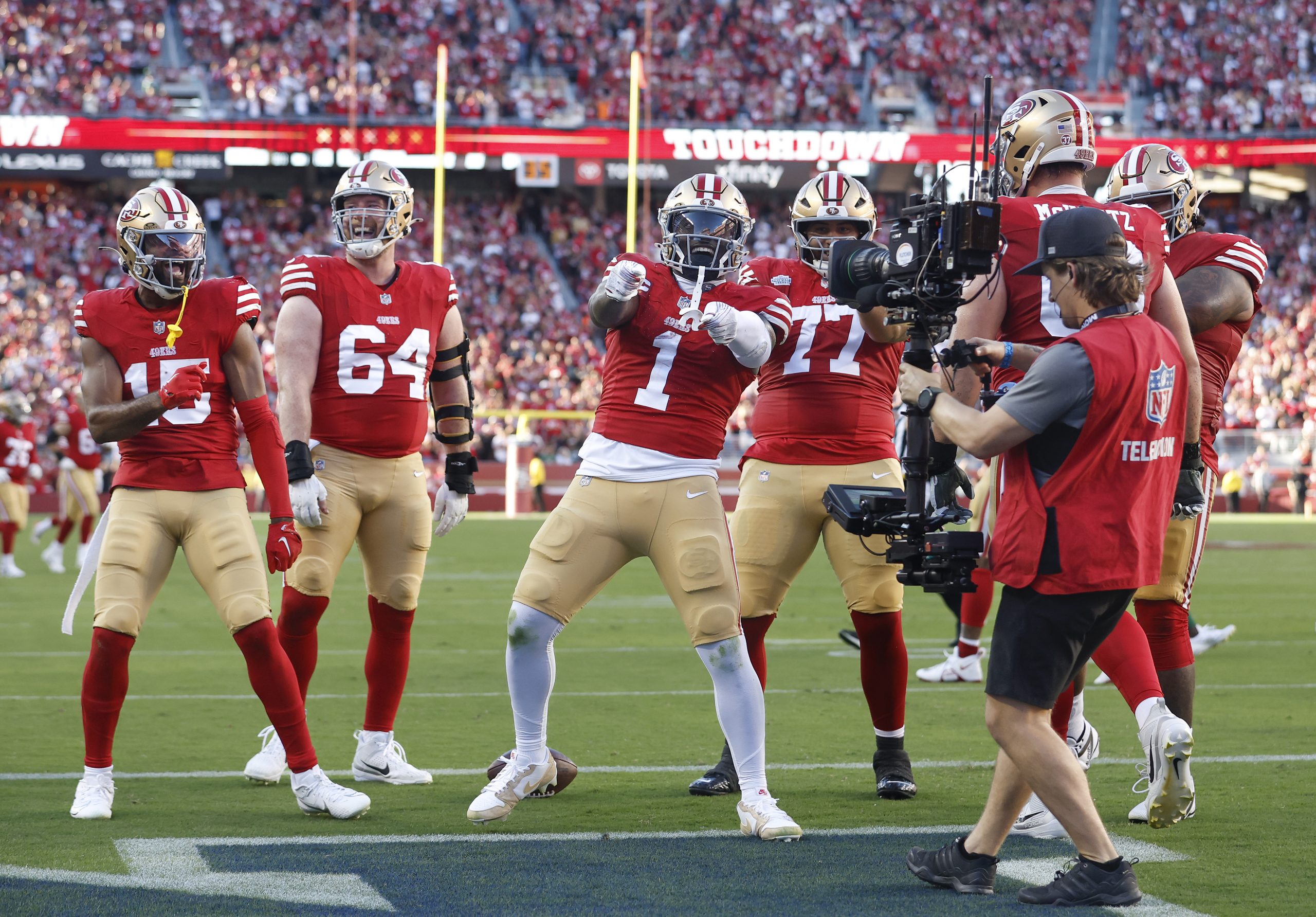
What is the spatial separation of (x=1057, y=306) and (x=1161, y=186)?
118 centimetres

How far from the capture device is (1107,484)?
11.9 ft

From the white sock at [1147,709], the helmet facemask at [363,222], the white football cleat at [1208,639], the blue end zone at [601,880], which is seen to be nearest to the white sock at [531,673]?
the blue end zone at [601,880]

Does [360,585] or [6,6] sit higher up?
[6,6]

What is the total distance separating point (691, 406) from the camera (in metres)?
4.63

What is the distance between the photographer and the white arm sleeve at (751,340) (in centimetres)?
438

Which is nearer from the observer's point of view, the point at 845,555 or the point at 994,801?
the point at 994,801

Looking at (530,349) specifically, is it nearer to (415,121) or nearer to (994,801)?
(415,121)

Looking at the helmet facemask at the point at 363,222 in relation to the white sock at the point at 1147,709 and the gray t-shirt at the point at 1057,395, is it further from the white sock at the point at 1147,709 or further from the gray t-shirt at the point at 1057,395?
the white sock at the point at 1147,709

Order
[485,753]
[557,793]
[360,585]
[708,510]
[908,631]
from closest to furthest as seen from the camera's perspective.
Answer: [708,510]
[557,793]
[485,753]
[908,631]
[360,585]

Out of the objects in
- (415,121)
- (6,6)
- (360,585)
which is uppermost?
(6,6)

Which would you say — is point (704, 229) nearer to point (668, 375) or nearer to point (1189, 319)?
point (668, 375)

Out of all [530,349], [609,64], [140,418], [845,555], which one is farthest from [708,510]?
[609,64]

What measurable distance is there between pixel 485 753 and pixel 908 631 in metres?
4.57

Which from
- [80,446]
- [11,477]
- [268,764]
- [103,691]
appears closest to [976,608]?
[268,764]
